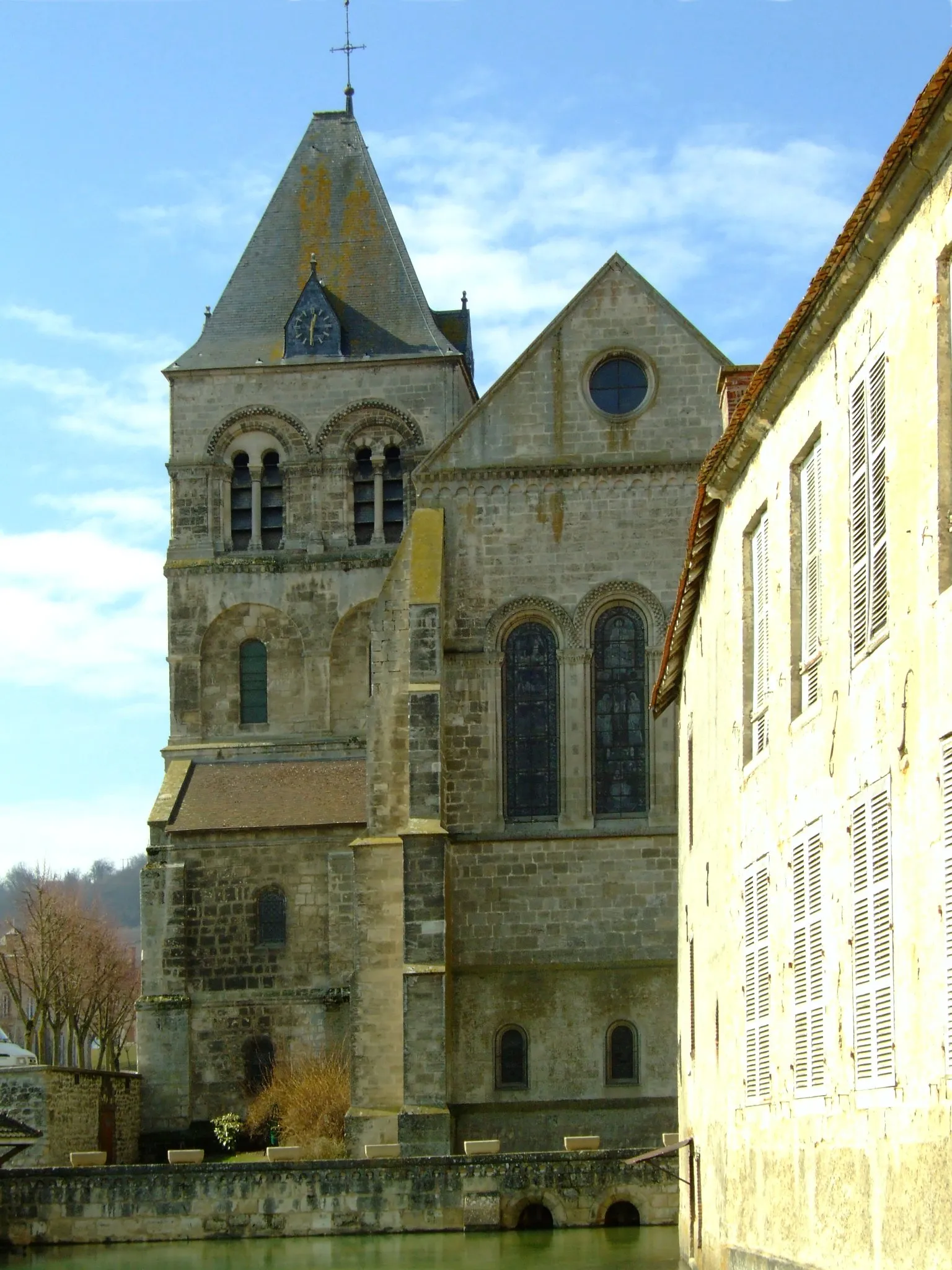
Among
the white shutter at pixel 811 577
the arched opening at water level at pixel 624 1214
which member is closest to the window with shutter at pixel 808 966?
Answer: the white shutter at pixel 811 577

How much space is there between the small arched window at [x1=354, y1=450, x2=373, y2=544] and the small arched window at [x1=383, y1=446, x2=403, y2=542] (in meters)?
0.31

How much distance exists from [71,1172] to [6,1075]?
24.3ft

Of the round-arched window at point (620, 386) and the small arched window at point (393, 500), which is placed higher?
the small arched window at point (393, 500)

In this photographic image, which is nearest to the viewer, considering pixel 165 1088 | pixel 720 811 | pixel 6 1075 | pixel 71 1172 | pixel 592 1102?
pixel 720 811

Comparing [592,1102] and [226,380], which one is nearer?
[592,1102]

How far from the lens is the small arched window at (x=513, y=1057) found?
36.7m

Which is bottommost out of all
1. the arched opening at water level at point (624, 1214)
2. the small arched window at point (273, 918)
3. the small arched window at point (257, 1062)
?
the arched opening at water level at point (624, 1214)

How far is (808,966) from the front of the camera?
15.3 m

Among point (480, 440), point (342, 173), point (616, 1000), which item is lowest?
point (616, 1000)

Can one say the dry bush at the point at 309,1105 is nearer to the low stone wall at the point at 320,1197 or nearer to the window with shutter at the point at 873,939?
the low stone wall at the point at 320,1197

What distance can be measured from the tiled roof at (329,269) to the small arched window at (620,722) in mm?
15141

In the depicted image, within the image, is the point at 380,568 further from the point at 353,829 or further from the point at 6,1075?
the point at 6,1075

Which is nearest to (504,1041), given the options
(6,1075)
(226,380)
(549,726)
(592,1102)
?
(592,1102)

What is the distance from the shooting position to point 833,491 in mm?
14969
